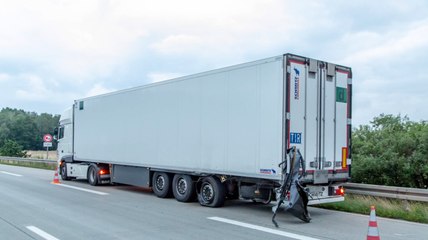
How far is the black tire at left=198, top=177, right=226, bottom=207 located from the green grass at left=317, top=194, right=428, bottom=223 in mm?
2706

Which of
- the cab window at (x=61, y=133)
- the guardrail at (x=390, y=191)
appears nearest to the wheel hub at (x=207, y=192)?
the guardrail at (x=390, y=191)

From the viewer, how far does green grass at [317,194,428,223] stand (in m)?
9.68

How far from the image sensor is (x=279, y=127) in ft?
31.1

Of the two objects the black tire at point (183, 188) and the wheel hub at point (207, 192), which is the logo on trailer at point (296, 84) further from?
the black tire at point (183, 188)

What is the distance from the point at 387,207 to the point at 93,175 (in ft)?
37.4

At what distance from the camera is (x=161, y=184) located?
13.5 m

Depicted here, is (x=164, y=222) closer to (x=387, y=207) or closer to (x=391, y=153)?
(x=387, y=207)

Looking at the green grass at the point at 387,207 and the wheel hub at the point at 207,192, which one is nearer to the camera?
the green grass at the point at 387,207

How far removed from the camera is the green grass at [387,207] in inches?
381

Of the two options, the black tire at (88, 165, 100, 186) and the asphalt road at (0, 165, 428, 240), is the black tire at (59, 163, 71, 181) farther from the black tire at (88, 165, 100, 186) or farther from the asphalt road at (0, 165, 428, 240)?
the asphalt road at (0, 165, 428, 240)

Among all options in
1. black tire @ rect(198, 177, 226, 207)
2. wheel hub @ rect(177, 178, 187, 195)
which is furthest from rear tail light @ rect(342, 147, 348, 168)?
wheel hub @ rect(177, 178, 187, 195)

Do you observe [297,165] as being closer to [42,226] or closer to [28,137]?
[42,226]

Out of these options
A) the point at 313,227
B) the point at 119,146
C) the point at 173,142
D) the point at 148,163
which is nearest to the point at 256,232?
the point at 313,227

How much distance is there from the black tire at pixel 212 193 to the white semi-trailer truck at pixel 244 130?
0.09 ft
